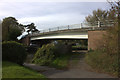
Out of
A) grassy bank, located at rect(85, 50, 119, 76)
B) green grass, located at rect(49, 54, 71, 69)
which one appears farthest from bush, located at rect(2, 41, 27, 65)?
grassy bank, located at rect(85, 50, 119, 76)

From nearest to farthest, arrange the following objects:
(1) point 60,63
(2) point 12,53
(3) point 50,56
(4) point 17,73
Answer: (4) point 17,73, (2) point 12,53, (1) point 60,63, (3) point 50,56

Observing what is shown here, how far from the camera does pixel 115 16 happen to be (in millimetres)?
11133

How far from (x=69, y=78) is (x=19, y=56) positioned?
19.5 ft

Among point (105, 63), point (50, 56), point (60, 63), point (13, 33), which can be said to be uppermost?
point (13, 33)

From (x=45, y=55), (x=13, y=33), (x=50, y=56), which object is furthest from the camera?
(x=13, y=33)

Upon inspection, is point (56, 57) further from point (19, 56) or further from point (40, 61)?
point (19, 56)

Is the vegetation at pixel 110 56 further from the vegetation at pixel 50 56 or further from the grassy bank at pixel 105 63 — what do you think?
the vegetation at pixel 50 56

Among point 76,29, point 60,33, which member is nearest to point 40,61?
point 76,29

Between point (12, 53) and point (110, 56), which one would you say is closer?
point (110, 56)

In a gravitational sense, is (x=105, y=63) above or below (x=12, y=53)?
below

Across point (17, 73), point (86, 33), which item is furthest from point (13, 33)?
point (17, 73)

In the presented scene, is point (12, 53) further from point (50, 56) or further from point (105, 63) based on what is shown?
point (105, 63)

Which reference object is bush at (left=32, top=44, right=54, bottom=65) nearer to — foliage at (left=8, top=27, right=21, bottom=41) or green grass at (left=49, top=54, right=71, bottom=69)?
green grass at (left=49, top=54, right=71, bottom=69)

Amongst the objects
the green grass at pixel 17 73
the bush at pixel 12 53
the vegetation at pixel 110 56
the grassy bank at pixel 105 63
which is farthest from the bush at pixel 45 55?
the green grass at pixel 17 73
